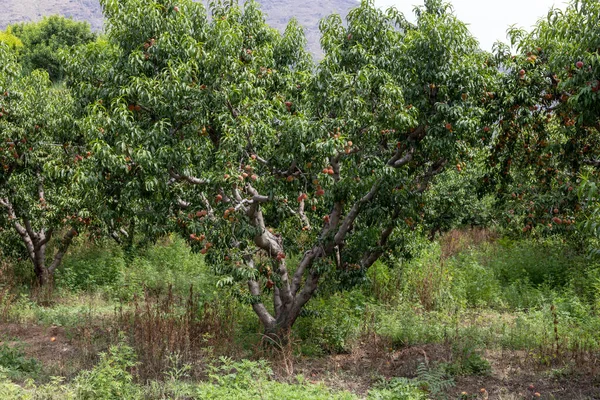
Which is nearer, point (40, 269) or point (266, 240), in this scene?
point (266, 240)

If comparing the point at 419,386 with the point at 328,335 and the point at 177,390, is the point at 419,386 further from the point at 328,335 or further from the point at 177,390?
the point at 177,390

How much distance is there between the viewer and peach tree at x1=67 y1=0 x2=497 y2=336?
6.05 metres

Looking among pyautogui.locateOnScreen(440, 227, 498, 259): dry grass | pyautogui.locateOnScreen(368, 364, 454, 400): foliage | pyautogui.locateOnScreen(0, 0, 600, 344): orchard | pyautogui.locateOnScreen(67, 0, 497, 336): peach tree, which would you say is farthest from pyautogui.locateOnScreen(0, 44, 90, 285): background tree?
pyautogui.locateOnScreen(440, 227, 498, 259): dry grass

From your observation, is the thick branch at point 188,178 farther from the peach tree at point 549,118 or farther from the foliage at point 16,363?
the peach tree at point 549,118

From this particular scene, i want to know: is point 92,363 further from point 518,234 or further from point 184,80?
point 518,234

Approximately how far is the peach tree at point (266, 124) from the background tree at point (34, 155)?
178 centimetres

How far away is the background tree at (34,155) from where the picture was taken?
876 cm

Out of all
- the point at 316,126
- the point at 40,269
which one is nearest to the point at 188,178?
the point at 316,126

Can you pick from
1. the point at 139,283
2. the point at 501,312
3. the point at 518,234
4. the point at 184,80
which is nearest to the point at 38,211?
the point at 139,283

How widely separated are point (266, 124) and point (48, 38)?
2921 cm

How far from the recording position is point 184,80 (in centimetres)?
592

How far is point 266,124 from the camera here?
6320mm

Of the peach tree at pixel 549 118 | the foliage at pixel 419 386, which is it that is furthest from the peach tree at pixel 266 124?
the foliage at pixel 419 386

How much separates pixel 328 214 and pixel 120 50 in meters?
3.60
